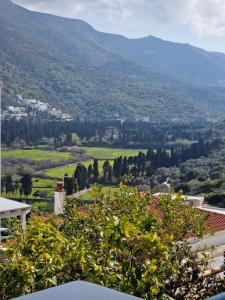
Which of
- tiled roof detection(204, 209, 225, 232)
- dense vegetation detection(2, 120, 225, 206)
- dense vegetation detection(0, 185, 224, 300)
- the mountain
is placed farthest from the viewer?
the mountain

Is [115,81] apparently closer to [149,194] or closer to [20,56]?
[20,56]

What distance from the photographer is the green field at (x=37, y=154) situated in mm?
78900

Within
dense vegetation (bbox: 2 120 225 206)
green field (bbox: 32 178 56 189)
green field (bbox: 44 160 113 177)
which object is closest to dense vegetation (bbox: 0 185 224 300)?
dense vegetation (bbox: 2 120 225 206)

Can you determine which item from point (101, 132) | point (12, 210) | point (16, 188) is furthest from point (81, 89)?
point (12, 210)

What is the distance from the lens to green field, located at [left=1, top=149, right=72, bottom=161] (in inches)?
3106

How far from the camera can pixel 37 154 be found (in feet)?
277

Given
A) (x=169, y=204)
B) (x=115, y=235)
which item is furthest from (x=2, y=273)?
(x=169, y=204)

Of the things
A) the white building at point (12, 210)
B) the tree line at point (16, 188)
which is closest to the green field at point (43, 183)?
the tree line at point (16, 188)

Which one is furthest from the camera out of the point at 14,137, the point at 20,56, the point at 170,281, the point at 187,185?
the point at 20,56

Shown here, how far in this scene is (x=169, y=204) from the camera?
785 cm

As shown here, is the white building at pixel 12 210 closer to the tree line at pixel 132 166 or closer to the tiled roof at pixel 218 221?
the tiled roof at pixel 218 221

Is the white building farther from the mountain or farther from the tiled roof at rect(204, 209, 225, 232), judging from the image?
the mountain

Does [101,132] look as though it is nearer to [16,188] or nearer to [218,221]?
[16,188]

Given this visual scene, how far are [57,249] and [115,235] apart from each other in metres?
0.49
